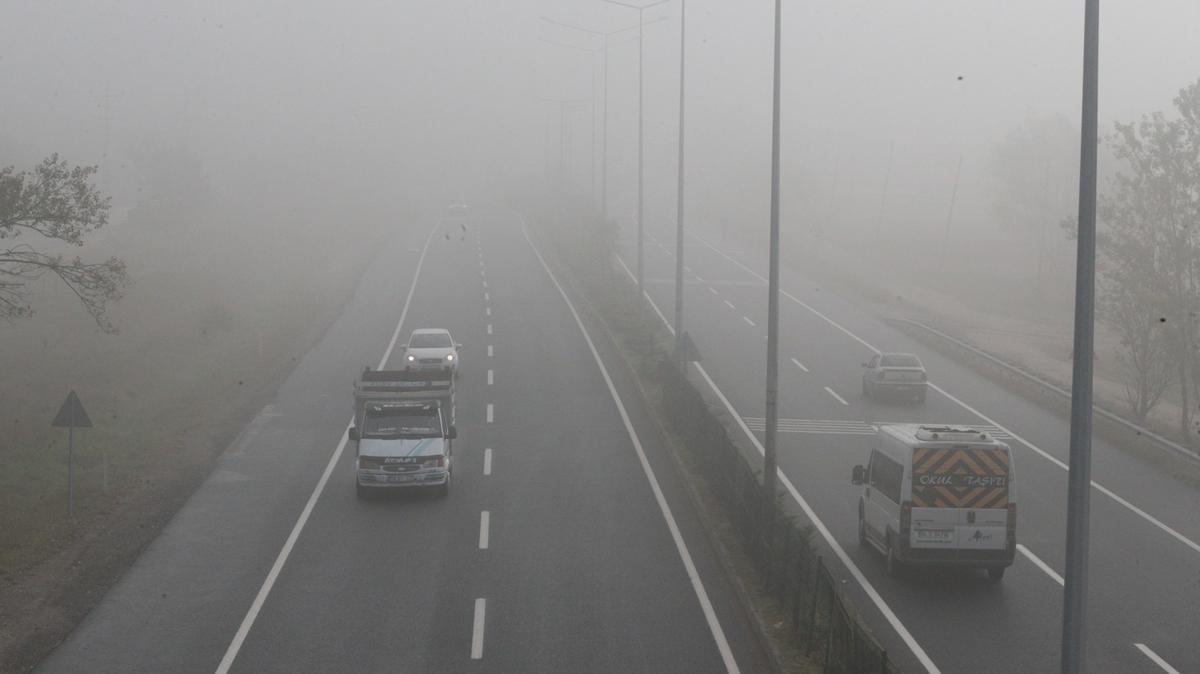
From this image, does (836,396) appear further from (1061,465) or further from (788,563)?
(788,563)

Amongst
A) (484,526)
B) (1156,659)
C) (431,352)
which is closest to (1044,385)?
(431,352)

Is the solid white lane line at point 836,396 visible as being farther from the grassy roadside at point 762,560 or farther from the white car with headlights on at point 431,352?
the white car with headlights on at point 431,352

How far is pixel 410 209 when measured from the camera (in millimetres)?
111438

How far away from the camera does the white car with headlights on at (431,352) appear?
37.7 m

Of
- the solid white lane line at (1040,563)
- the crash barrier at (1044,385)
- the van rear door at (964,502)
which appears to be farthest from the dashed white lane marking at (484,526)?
the crash barrier at (1044,385)

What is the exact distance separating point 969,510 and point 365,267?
54.7 metres

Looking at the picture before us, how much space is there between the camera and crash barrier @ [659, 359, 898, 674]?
12.3 metres

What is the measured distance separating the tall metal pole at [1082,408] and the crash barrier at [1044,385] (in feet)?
62.2

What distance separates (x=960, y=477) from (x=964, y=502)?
0.38m

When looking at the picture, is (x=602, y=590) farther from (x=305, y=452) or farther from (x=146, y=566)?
(x=305, y=452)

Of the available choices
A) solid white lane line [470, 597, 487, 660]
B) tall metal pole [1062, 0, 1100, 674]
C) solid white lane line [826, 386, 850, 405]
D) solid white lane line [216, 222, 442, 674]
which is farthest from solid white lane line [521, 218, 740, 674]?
solid white lane line [826, 386, 850, 405]

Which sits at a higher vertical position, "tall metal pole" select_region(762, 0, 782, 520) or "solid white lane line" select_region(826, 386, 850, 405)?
"tall metal pole" select_region(762, 0, 782, 520)

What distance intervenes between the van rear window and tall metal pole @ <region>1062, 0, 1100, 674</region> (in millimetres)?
7555

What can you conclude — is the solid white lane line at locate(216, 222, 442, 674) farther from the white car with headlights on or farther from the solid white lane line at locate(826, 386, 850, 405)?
the solid white lane line at locate(826, 386, 850, 405)
